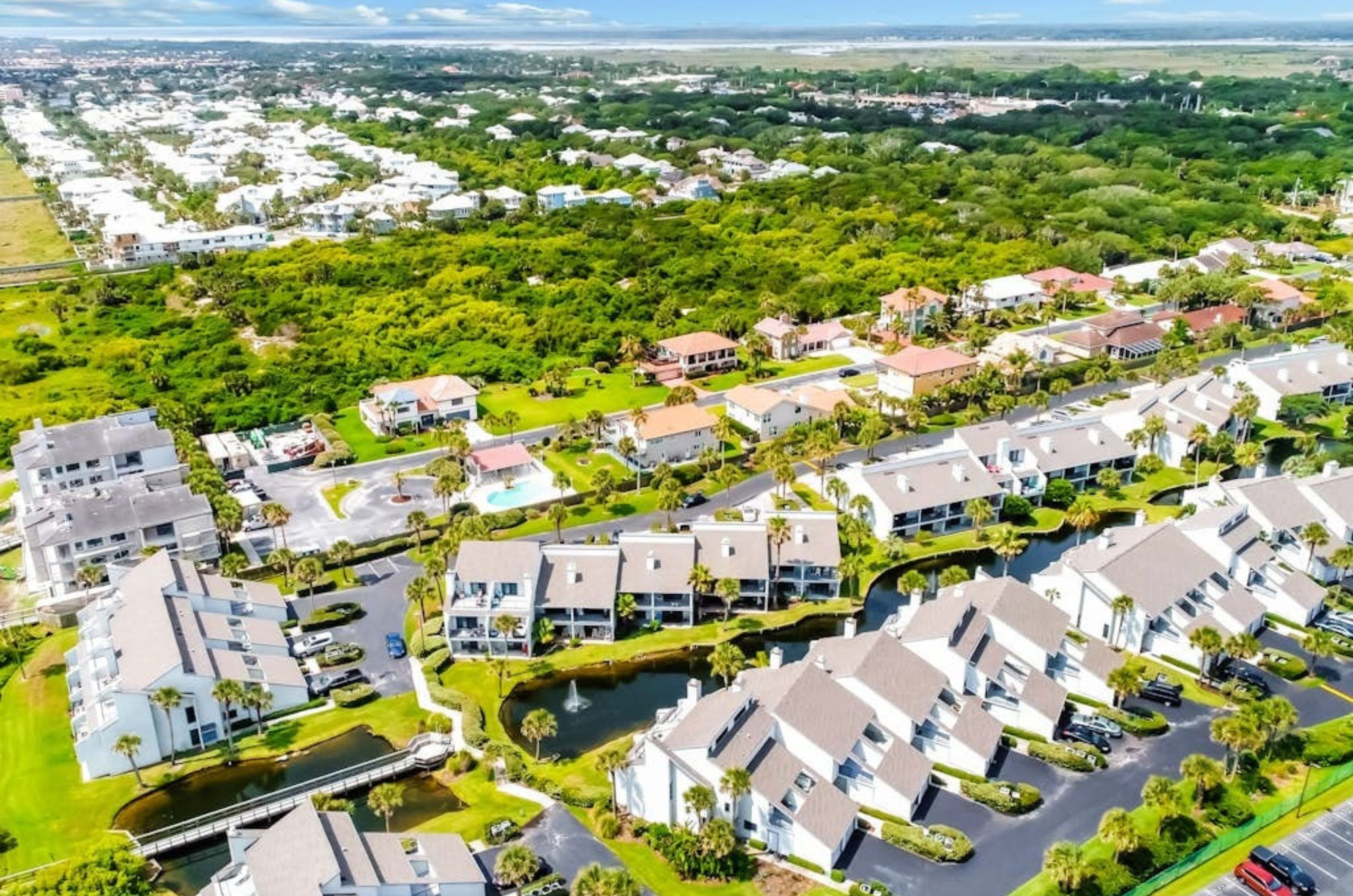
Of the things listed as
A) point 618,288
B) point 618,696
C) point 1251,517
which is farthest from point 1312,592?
point 618,288

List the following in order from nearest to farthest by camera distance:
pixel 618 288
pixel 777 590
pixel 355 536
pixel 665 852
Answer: pixel 665 852, pixel 777 590, pixel 355 536, pixel 618 288

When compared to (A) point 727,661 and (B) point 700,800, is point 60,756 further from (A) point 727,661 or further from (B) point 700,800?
(A) point 727,661

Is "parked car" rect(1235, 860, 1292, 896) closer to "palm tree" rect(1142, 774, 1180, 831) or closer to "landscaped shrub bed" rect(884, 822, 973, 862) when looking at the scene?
"palm tree" rect(1142, 774, 1180, 831)

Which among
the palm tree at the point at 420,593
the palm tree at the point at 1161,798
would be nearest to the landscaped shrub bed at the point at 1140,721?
the palm tree at the point at 1161,798

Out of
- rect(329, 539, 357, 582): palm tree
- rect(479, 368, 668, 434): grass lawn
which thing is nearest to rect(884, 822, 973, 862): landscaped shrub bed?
rect(329, 539, 357, 582): palm tree

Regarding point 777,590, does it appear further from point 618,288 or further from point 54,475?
point 618,288

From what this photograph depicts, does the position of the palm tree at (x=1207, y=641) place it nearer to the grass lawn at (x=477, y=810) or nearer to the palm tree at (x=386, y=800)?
the grass lawn at (x=477, y=810)
